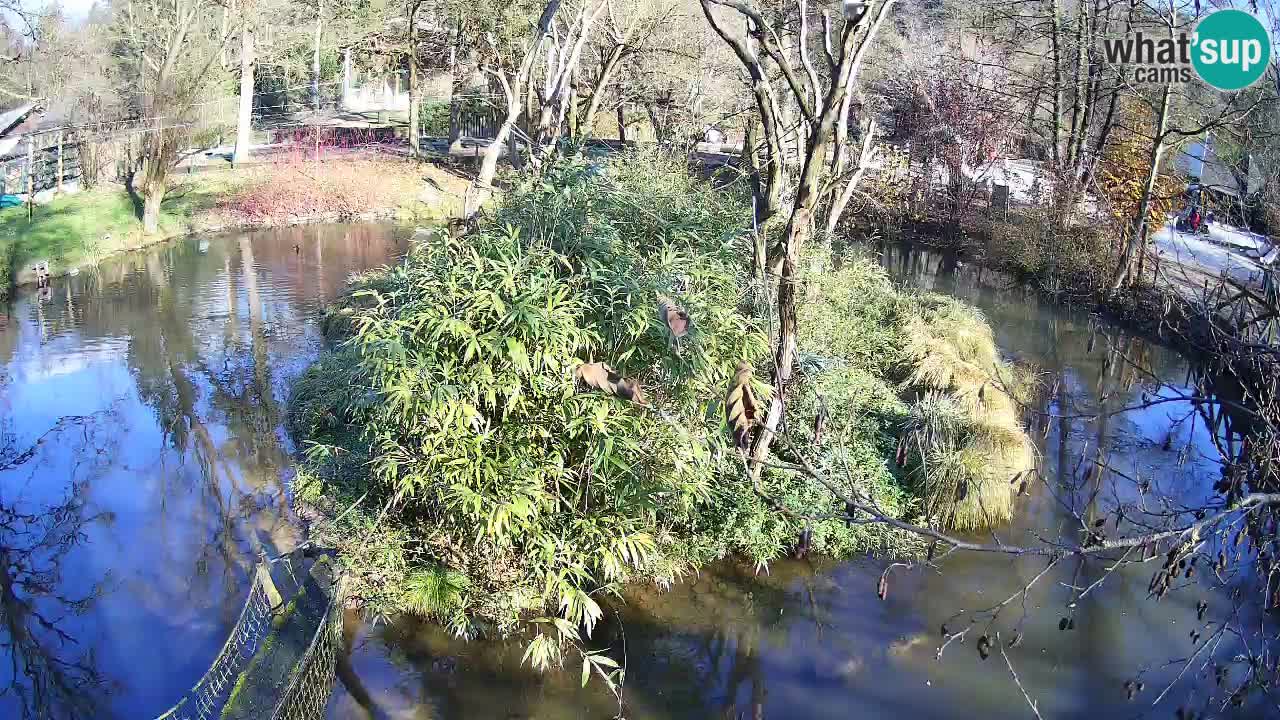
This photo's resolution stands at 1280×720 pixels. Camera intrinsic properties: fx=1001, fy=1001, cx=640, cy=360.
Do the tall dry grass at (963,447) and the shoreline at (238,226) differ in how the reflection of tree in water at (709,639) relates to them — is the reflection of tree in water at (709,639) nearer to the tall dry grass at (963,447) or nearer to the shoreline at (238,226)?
the tall dry grass at (963,447)

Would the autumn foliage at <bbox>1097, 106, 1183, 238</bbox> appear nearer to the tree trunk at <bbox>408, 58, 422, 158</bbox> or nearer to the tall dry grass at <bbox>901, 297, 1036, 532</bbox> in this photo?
the tall dry grass at <bbox>901, 297, 1036, 532</bbox>

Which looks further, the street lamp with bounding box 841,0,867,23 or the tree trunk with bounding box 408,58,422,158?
the tree trunk with bounding box 408,58,422,158

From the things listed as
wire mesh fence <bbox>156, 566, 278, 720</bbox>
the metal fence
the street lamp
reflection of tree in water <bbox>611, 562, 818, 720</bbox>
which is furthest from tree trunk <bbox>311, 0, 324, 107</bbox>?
wire mesh fence <bbox>156, 566, 278, 720</bbox>

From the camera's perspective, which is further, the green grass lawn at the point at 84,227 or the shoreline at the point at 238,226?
the green grass lawn at the point at 84,227

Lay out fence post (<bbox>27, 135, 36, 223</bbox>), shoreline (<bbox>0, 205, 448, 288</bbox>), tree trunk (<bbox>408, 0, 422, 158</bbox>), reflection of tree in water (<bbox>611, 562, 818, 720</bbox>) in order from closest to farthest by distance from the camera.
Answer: reflection of tree in water (<bbox>611, 562, 818, 720</bbox>) < shoreline (<bbox>0, 205, 448, 288</bbox>) < fence post (<bbox>27, 135, 36, 223</bbox>) < tree trunk (<bbox>408, 0, 422, 158</bbox>)

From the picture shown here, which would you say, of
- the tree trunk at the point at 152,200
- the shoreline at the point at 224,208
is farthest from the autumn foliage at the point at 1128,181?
the tree trunk at the point at 152,200

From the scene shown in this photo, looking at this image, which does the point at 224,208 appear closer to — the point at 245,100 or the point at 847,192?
the point at 245,100

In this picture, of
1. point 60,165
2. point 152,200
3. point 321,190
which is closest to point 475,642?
point 152,200
